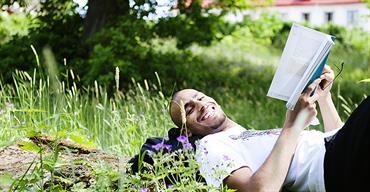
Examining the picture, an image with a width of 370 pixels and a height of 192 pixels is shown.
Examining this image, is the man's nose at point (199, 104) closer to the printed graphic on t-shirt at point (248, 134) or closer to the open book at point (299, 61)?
the printed graphic on t-shirt at point (248, 134)

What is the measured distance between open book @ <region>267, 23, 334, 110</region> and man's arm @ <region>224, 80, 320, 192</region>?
5cm

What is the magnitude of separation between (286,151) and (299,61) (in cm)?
38

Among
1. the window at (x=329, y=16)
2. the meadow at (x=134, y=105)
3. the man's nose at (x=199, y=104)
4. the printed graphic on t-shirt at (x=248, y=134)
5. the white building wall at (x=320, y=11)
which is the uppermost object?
the man's nose at (x=199, y=104)

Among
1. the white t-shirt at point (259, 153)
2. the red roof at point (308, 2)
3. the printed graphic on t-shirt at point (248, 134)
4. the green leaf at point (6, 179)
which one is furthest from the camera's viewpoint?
the red roof at point (308, 2)

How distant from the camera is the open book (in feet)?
10.4

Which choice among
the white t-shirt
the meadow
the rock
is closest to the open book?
the meadow

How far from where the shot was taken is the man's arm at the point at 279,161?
128 inches

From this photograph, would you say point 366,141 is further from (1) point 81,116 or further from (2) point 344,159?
(1) point 81,116

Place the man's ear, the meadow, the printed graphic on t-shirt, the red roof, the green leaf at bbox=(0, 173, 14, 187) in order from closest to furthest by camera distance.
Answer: the green leaf at bbox=(0, 173, 14, 187), the meadow, the printed graphic on t-shirt, the man's ear, the red roof

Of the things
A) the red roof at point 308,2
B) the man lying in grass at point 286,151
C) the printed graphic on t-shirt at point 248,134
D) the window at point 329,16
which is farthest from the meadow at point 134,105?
the window at point 329,16

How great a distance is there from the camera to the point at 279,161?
328 centimetres

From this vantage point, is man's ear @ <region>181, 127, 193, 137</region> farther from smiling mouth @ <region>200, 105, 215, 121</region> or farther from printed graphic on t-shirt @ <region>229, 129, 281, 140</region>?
printed graphic on t-shirt @ <region>229, 129, 281, 140</region>

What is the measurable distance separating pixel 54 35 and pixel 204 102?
6131mm

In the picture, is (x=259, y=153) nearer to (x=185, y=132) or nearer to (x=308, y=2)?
(x=185, y=132)
